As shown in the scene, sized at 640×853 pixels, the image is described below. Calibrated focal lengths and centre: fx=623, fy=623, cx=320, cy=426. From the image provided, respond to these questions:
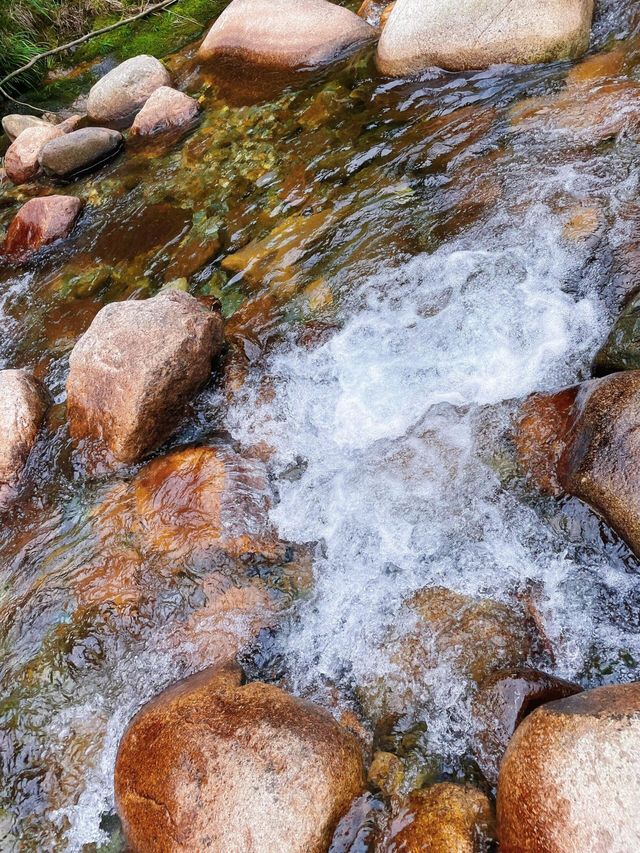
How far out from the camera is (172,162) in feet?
25.6

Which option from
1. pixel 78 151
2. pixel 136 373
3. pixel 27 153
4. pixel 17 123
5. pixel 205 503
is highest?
pixel 17 123

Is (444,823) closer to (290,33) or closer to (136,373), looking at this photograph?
(136,373)

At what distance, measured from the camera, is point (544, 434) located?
12.0 feet

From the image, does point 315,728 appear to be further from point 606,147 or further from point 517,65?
point 517,65

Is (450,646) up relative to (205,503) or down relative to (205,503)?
down

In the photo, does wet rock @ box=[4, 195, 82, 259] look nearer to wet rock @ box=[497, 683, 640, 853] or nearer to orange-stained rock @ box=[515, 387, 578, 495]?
orange-stained rock @ box=[515, 387, 578, 495]

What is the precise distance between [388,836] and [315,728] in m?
0.51

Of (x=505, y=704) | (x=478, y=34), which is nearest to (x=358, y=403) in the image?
(x=505, y=704)

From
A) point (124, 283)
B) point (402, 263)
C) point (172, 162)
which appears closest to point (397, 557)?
point (402, 263)

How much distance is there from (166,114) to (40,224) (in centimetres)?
260

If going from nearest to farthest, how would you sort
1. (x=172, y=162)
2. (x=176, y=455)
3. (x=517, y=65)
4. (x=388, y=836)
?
(x=388, y=836) < (x=176, y=455) < (x=517, y=65) < (x=172, y=162)

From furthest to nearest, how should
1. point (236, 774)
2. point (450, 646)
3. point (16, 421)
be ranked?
point (16, 421)
point (450, 646)
point (236, 774)

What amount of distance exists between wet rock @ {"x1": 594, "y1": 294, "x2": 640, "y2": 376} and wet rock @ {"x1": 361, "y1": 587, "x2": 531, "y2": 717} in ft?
5.15

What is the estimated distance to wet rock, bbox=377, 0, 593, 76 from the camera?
6.34m
